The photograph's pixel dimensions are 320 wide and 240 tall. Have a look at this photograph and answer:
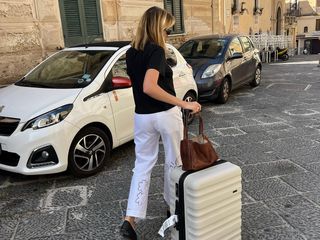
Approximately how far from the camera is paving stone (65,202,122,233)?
317 cm

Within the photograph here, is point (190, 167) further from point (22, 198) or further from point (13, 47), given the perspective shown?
point (13, 47)

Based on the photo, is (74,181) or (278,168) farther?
(278,168)

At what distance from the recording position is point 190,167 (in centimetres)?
248

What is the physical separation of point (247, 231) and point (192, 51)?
20.3ft

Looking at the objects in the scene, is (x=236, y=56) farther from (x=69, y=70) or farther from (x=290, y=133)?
(x=69, y=70)

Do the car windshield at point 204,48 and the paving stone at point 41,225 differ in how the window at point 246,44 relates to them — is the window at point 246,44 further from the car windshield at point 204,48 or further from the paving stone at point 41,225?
the paving stone at point 41,225

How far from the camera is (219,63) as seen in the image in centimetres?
775

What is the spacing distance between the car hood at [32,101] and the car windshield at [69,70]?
0.58 feet

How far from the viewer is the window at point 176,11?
12865 millimetres

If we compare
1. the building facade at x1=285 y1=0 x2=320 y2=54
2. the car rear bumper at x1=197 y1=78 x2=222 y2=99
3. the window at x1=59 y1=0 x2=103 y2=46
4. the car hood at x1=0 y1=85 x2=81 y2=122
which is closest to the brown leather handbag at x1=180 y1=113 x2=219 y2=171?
the car hood at x1=0 y1=85 x2=81 y2=122

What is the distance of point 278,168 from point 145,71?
2.42m

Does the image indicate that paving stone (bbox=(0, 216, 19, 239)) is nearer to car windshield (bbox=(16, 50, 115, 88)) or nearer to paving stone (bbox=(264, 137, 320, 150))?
car windshield (bbox=(16, 50, 115, 88))

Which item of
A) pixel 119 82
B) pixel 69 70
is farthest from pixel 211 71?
pixel 69 70

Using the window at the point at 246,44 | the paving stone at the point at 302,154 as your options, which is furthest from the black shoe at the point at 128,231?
the window at the point at 246,44
